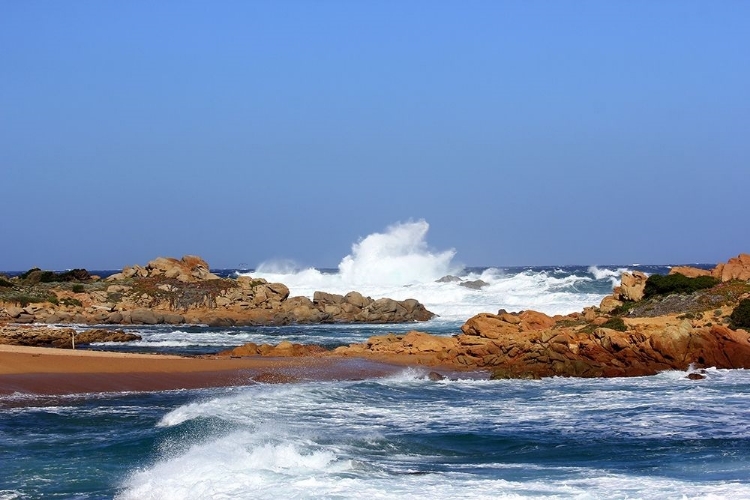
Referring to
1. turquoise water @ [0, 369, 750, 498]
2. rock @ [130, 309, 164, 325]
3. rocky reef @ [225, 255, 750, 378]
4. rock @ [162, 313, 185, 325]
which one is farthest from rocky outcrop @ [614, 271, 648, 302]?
rock @ [130, 309, 164, 325]

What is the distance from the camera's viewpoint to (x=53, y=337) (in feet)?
113

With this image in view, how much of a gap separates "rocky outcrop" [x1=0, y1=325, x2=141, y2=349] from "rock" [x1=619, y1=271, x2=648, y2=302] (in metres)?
19.7

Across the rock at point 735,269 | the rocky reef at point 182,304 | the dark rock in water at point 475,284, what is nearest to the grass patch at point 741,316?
the rock at point 735,269

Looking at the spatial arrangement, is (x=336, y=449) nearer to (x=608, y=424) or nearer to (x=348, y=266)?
(x=608, y=424)

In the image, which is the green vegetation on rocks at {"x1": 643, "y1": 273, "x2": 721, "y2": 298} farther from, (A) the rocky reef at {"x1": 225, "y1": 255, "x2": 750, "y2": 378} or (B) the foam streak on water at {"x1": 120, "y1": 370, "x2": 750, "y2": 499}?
(B) the foam streak on water at {"x1": 120, "y1": 370, "x2": 750, "y2": 499}

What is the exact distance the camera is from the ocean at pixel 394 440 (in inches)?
485

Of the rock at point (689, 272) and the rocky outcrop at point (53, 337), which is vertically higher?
the rock at point (689, 272)

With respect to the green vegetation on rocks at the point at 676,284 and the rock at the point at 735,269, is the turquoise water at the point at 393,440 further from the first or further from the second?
the rock at the point at 735,269

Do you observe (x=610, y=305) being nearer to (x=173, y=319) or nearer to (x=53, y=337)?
(x=53, y=337)

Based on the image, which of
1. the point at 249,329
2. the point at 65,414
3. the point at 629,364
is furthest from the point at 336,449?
the point at 249,329

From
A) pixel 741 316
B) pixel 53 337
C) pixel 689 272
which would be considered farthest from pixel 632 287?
pixel 53 337

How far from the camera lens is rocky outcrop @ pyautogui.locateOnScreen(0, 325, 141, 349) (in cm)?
3372

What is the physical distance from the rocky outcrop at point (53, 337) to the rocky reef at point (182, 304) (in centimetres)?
1064

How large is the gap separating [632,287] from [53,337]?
73.0 feet
